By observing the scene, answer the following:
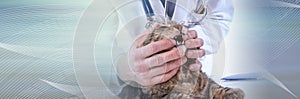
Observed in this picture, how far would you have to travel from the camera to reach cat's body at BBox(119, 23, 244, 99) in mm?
972

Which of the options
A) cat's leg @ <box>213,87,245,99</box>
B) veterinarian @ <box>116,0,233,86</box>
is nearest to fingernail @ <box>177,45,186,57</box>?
veterinarian @ <box>116,0,233,86</box>

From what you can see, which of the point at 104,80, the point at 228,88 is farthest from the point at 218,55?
the point at 104,80

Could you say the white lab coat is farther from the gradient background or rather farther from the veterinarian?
the gradient background

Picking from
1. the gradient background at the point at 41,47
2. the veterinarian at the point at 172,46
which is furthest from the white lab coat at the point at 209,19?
the gradient background at the point at 41,47

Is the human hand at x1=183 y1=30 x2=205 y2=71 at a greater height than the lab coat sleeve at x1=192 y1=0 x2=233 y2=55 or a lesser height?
lesser

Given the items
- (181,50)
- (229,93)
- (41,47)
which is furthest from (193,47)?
(41,47)

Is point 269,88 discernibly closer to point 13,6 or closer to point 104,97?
point 104,97

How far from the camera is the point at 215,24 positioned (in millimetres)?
1059

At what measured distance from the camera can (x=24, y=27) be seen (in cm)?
96

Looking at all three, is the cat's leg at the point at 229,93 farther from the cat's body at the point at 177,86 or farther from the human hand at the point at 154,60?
the human hand at the point at 154,60

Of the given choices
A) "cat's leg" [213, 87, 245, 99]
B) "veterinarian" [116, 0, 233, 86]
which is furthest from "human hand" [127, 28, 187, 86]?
"cat's leg" [213, 87, 245, 99]

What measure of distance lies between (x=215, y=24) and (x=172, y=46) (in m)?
0.17

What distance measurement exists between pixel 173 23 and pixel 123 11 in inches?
5.6

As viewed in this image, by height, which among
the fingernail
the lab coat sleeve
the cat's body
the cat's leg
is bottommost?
the cat's leg
